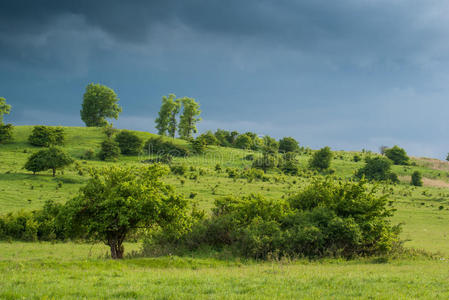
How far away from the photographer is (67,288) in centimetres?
989

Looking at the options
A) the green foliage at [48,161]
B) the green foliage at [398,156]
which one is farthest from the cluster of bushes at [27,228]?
the green foliage at [398,156]

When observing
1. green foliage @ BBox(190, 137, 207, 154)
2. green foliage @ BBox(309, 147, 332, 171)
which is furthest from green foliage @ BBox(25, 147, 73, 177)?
green foliage @ BBox(309, 147, 332, 171)

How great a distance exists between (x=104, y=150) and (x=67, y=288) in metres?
83.8

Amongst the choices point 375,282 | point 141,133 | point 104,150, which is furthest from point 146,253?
point 141,133

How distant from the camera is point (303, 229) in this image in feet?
66.6

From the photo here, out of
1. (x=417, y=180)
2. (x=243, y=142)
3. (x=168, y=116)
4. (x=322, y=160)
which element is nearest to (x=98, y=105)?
(x=168, y=116)

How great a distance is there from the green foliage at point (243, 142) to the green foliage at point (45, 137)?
209ft

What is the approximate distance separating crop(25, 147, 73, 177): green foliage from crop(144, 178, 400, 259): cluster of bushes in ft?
146

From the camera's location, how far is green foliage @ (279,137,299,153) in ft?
422

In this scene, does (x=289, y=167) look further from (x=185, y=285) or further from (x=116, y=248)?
(x=185, y=285)

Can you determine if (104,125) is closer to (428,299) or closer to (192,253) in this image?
(192,253)

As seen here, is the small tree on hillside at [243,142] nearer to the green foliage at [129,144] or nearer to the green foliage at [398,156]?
the green foliage at [129,144]

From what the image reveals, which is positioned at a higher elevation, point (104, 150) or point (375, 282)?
point (104, 150)

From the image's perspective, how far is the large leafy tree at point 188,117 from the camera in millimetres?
117688
